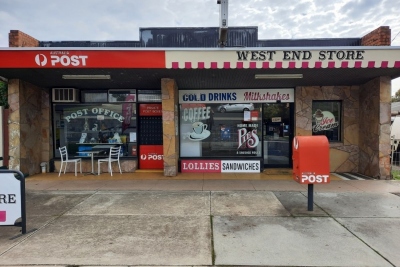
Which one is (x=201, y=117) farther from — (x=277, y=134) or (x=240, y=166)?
(x=277, y=134)

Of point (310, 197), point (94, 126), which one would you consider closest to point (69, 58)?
point (94, 126)

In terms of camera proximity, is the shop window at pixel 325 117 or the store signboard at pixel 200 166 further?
the shop window at pixel 325 117

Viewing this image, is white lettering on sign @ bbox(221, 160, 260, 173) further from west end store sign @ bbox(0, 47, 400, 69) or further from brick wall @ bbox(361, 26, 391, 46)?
brick wall @ bbox(361, 26, 391, 46)

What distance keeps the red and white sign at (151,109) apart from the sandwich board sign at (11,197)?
559 cm

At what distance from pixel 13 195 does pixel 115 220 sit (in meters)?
1.62

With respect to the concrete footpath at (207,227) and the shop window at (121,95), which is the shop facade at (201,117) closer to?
the shop window at (121,95)

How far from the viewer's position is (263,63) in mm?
6500

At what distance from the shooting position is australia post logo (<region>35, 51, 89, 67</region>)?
6.40m

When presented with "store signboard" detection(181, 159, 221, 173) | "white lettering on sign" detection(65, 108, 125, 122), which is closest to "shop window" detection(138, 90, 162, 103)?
"white lettering on sign" detection(65, 108, 125, 122)

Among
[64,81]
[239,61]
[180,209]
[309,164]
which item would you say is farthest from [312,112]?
[64,81]

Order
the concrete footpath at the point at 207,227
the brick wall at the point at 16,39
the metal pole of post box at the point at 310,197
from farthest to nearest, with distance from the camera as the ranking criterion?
the brick wall at the point at 16,39 → the metal pole of post box at the point at 310,197 → the concrete footpath at the point at 207,227

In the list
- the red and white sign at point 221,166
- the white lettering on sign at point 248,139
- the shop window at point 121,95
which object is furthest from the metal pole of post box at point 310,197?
the shop window at point 121,95

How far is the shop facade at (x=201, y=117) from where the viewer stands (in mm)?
7785

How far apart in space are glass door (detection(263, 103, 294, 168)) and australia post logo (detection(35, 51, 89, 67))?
6091 mm
